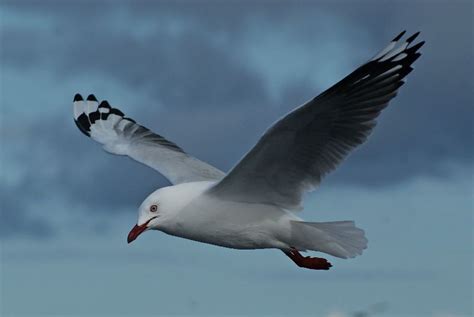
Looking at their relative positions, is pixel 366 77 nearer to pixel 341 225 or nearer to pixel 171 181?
pixel 341 225

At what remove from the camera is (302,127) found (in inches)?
237

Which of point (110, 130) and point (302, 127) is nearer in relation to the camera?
point (302, 127)

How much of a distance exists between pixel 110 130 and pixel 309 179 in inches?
129

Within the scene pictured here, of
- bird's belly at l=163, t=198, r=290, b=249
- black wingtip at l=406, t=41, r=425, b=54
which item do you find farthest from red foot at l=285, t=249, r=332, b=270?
black wingtip at l=406, t=41, r=425, b=54

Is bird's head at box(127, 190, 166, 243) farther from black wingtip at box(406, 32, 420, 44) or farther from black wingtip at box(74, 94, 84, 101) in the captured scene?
black wingtip at box(74, 94, 84, 101)

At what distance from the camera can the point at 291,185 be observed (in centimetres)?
653

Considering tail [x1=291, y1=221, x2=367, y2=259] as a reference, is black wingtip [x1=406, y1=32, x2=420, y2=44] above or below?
above

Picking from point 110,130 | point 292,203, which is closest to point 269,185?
point 292,203

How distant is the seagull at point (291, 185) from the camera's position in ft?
19.9

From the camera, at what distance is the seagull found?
6.07m

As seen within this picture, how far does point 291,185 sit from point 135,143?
264cm

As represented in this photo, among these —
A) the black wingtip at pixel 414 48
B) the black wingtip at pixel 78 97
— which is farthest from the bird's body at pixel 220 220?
the black wingtip at pixel 78 97

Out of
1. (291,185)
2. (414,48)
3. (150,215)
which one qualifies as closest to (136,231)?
(150,215)

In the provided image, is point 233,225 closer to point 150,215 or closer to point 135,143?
point 150,215
